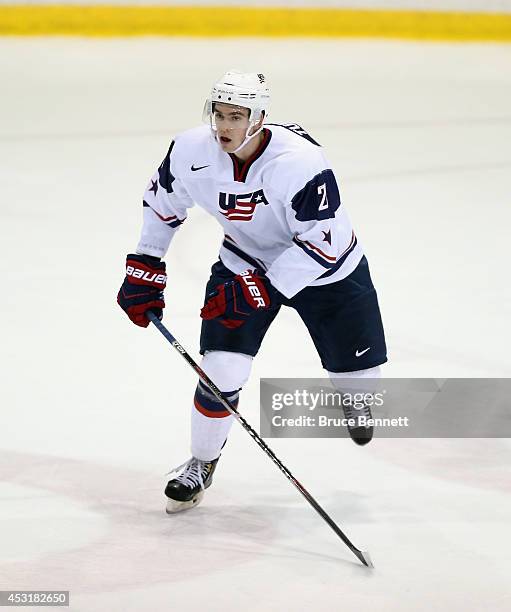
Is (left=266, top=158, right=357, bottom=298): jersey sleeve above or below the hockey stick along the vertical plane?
above

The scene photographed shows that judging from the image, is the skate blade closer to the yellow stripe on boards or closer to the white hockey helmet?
the white hockey helmet

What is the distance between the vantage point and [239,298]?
2672 millimetres

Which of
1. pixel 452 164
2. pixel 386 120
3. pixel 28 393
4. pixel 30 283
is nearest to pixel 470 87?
pixel 386 120

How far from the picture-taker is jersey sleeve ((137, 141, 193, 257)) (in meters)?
2.82

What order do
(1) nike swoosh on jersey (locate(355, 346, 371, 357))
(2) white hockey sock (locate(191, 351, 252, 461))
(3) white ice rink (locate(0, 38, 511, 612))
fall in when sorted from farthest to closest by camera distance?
Answer: 1. (1) nike swoosh on jersey (locate(355, 346, 371, 357))
2. (2) white hockey sock (locate(191, 351, 252, 461))
3. (3) white ice rink (locate(0, 38, 511, 612))

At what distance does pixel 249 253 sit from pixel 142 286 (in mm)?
273

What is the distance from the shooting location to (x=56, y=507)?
284cm

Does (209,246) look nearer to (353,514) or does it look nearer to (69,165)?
(69,165)

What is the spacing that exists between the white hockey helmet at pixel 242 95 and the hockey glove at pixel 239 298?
301mm

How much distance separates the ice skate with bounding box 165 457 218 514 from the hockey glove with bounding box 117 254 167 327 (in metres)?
0.39

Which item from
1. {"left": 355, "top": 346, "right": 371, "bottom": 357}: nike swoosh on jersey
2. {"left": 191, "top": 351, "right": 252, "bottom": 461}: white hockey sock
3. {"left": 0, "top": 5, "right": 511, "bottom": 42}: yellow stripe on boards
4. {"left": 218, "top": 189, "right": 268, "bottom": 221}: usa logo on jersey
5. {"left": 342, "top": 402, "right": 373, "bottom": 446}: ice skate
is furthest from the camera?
{"left": 0, "top": 5, "right": 511, "bottom": 42}: yellow stripe on boards
